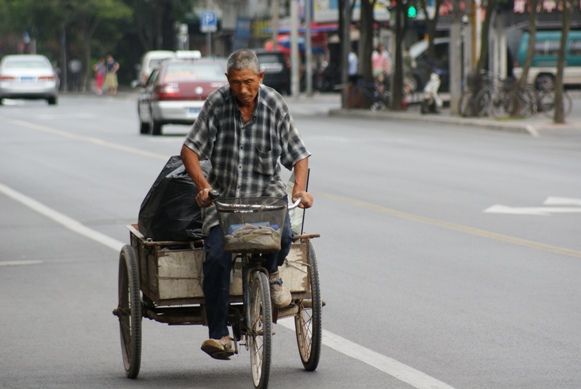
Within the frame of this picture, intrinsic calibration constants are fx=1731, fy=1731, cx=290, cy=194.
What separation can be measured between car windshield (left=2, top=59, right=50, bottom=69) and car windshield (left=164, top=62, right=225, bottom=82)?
22.2 meters

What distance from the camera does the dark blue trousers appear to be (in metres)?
7.96

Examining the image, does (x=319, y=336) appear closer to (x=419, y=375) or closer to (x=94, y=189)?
(x=419, y=375)

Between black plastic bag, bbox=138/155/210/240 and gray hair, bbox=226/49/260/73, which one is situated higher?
gray hair, bbox=226/49/260/73

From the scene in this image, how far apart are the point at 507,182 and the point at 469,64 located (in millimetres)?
22576

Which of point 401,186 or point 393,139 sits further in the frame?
point 393,139

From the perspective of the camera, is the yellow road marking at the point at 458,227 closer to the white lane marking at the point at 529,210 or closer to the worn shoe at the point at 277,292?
the white lane marking at the point at 529,210

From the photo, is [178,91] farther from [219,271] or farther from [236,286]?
[219,271]

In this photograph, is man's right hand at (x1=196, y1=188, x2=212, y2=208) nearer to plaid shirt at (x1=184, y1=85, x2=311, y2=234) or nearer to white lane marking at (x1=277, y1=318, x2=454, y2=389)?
plaid shirt at (x1=184, y1=85, x2=311, y2=234)

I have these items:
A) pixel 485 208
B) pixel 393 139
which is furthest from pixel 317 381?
pixel 393 139

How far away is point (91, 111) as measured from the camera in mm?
49562

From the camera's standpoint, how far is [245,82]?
8031mm

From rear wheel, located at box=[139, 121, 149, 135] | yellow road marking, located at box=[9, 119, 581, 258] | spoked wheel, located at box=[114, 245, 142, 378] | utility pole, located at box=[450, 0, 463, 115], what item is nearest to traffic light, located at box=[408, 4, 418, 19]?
utility pole, located at box=[450, 0, 463, 115]

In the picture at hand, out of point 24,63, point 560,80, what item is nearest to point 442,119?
point 560,80

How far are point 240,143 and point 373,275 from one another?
15.3 ft
